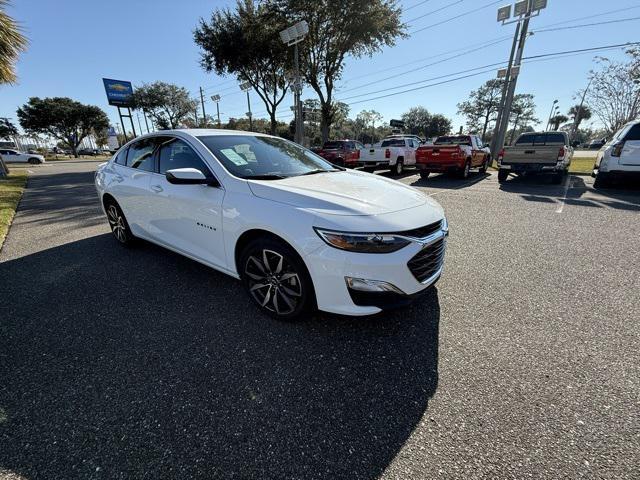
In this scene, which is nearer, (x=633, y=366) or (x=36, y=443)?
(x=36, y=443)

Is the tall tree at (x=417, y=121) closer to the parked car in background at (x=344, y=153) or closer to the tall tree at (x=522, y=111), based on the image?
the tall tree at (x=522, y=111)

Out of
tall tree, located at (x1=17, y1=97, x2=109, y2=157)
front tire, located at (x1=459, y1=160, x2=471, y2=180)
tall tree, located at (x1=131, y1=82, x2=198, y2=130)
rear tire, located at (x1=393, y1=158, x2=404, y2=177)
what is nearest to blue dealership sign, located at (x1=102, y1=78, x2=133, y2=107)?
tall tree, located at (x1=131, y1=82, x2=198, y2=130)

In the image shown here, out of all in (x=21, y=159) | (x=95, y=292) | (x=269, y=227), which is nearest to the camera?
(x=269, y=227)

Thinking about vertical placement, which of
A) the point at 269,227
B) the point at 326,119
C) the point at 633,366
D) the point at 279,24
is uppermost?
the point at 279,24

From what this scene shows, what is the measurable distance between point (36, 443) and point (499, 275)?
4.10 metres

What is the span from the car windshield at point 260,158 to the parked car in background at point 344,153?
34.3 ft

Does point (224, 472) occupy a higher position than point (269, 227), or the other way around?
point (269, 227)

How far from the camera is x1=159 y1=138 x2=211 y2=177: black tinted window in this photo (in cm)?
297

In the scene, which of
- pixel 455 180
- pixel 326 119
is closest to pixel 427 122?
pixel 326 119

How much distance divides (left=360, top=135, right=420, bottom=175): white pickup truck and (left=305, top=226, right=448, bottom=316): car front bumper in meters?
Answer: 11.6

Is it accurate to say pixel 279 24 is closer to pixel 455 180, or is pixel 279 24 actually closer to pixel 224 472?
pixel 455 180

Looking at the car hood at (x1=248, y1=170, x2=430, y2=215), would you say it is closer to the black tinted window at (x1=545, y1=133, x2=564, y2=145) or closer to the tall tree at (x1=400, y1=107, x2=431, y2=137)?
the black tinted window at (x1=545, y1=133, x2=564, y2=145)

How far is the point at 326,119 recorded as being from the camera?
22922 millimetres

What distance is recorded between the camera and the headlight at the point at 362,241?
2.08 metres
